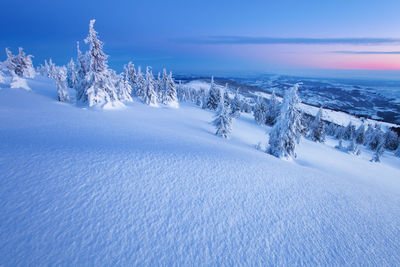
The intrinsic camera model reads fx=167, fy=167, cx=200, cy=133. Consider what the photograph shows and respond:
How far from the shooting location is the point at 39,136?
792 centimetres

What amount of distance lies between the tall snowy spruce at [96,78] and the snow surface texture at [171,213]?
15.1 metres

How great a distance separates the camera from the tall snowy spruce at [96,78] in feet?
65.1

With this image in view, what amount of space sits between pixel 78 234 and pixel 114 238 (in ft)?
2.34

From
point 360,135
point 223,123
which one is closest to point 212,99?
point 223,123

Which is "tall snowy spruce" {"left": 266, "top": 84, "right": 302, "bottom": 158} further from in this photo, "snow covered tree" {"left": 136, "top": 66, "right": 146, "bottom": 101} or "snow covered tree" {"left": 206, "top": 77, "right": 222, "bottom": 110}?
"snow covered tree" {"left": 136, "top": 66, "right": 146, "bottom": 101}

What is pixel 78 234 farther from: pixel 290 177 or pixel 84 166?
pixel 290 177

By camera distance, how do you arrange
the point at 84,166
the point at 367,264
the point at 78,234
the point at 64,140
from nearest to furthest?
the point at 78,234 → the point at 367,264 → the point at 84,166 → the point at 64,140

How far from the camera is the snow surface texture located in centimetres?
329

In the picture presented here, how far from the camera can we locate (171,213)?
4.23 m

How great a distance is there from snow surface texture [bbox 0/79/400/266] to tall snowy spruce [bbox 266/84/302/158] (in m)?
10.4

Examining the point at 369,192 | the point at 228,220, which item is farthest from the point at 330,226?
the point at 369,192

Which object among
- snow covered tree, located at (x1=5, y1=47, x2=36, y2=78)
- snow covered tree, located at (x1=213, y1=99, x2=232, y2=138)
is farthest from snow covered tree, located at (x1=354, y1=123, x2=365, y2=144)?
snow covered tree, located at (x1=5, y1=47, x2=36, y2=78)

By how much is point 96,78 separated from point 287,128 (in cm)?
2280

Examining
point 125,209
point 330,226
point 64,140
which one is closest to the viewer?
point 125,209
